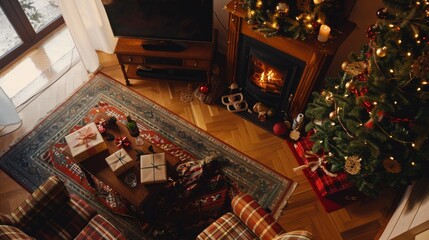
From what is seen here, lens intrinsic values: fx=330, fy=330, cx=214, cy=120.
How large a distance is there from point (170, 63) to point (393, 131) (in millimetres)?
1888

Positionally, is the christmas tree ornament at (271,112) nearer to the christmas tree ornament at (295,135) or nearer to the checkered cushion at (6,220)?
the christmas tree ornament at (295,135)

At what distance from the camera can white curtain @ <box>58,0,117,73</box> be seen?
294 centimetres

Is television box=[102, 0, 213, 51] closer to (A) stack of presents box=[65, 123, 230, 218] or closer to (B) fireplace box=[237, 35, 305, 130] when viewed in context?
(B) fireplace box=[237, 35, 305, 130]

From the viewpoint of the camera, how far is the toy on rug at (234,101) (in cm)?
306

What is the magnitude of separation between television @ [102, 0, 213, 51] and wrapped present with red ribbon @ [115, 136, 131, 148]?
963mm

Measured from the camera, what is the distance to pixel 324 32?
2135 mm

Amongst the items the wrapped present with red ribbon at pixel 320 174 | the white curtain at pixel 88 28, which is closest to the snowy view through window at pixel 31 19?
the white curtain at pixel 88 28

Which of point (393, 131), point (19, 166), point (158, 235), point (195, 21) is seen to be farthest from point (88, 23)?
point (393, 131)

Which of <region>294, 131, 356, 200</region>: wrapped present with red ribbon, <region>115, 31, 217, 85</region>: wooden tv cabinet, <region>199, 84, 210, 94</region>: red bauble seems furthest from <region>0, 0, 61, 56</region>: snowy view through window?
<region>294, 131, 356, 200</region>: wrapped present with red ribbon

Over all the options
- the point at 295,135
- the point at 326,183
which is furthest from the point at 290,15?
the point at 326,183

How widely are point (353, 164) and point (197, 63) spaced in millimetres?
1532

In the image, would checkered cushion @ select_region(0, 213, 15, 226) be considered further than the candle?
No

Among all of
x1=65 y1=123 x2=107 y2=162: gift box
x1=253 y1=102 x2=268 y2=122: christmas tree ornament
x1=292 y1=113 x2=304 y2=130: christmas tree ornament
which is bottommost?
x1=253 y1=102 x2=268 y2=122: christmas tree ornament

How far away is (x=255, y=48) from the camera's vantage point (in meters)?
2.61
